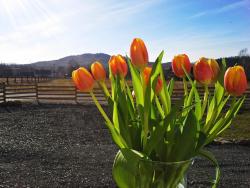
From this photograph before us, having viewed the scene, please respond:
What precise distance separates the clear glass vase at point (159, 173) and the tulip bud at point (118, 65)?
31cm

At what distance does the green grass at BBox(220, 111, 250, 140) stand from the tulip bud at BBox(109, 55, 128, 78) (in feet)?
25.5

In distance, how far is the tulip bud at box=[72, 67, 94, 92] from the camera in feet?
3.58

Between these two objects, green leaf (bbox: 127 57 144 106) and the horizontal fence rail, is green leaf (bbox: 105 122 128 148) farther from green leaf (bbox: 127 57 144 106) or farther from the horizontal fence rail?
the horizontal fence rail

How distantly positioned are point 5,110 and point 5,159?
7560 millimetres

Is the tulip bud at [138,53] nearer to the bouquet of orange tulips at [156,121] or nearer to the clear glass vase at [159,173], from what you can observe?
the bouquet of orange tulips at [156,121]

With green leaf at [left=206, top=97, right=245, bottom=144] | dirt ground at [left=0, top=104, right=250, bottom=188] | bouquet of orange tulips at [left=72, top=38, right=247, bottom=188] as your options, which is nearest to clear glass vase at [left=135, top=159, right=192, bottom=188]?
bouquet of orange tulips at [left=72, top=38, right=247, bottom=188]

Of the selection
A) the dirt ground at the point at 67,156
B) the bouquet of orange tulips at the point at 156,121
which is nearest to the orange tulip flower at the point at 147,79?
the bouquet of orange tulips at the point at 156,121

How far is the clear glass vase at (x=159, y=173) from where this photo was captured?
104cm

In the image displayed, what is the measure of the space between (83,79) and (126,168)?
12.5 inches

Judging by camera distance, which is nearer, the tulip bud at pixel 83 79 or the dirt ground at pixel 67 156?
the tulip bud at pixel 83 79

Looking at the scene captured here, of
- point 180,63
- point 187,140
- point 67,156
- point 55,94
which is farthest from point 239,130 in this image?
point 55,94

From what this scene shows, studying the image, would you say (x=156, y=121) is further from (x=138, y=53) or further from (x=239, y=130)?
(x=239, y=130)

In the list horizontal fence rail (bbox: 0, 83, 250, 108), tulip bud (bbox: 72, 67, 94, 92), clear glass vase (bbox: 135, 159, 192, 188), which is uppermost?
tulip bud (bbox: 72, 67, 94, 92)

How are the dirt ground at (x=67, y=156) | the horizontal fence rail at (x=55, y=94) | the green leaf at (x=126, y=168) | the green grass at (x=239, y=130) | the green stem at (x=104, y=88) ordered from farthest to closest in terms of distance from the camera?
the horizontal fence rail at (x=55, y=94), the green grass at (x=239, y=130), the dirt ground at (x=67, y=156), the green stem at (x=104, y=88), the green leaf at (x=126, y=168)
